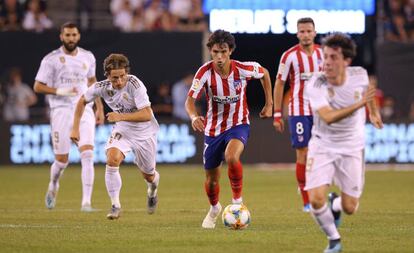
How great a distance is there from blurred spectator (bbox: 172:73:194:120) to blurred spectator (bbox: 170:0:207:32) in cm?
128

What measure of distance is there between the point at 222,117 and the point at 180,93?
1352 centimetres

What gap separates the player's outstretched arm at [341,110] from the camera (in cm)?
944

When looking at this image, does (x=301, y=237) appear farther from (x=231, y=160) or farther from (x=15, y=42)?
(x=15, y=42)

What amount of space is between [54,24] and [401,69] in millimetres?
8167

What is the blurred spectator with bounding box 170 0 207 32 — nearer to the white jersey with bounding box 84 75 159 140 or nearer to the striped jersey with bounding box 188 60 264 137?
the white jersey with bounding box 84 75 159 140

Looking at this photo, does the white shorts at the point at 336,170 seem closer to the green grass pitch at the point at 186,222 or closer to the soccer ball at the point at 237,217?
Result: the green grass pitch at the point at 186,222

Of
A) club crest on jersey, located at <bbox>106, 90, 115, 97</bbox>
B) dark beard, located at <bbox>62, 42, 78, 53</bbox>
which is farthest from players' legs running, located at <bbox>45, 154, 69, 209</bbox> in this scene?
club crest on jersey, located at <bbox>106, 90, 115, 97</bbox>

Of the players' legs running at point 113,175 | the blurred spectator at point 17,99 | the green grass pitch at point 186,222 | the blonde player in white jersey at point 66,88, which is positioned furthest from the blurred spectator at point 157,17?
the players' legs running at point 113,175

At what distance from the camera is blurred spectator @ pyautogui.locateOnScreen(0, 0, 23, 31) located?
2577cm

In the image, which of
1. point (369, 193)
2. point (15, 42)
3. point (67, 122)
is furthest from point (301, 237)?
point (15, 42)

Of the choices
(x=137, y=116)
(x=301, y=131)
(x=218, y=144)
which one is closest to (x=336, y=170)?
(x=218, y=144)

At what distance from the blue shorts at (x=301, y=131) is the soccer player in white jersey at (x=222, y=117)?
1.61 metres

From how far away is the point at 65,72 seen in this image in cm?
1527

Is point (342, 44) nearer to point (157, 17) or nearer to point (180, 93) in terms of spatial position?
point (180, 93)
